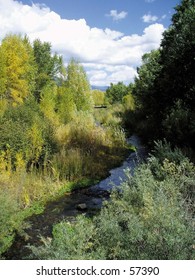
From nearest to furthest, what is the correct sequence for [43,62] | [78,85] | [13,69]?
[13,69], [78,85], [43,62]

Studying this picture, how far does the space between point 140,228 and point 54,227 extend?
4.08 m

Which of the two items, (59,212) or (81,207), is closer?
(59,212)

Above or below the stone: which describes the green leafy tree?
above

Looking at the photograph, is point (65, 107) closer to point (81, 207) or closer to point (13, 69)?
point (13, 69)

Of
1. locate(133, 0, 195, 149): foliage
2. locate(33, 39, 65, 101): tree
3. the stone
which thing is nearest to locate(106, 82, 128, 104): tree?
locate(33, 39, 65, 101): tree

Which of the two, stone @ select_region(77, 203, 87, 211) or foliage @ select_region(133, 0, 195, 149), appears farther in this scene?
foliage @ select_region(133, 0, 195, 149)

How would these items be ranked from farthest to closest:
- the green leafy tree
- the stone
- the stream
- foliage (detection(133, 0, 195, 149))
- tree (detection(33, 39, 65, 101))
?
tree (detection(33, 39, 65, 101)), the green leafy tree, foliage (detection(133, 0, 195, 149)), the stone, the stream

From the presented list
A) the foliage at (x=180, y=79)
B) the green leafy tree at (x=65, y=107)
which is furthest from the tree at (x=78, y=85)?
the foliage at (x=180, y=79)

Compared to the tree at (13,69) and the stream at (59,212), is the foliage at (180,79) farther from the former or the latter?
the tree at (13,69)

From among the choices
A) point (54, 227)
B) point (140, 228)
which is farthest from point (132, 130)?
point (140, 228)

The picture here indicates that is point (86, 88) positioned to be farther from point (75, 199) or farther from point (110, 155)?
point (75, 199)

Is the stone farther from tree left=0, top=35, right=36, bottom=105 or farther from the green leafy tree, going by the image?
tree left=0, top=35, right=36, bottom=105

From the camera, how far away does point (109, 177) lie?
564 inches

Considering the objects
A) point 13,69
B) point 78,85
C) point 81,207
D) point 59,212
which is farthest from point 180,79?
point 78,85
